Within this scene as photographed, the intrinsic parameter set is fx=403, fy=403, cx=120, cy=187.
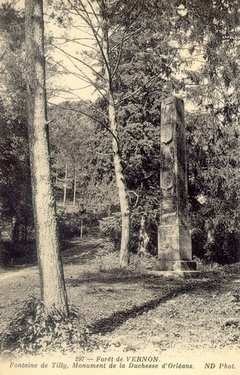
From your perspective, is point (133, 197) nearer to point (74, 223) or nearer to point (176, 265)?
point (176, 265)

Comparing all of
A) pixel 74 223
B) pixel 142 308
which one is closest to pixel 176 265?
pixel 142 308

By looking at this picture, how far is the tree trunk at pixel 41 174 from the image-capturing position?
16.8 ft

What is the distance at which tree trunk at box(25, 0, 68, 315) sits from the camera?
5.12 metres

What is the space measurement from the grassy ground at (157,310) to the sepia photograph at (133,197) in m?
0.03

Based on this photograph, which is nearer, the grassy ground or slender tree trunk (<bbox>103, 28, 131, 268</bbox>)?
the grassy ground

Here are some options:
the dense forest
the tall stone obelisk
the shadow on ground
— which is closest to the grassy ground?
the shadow on ground

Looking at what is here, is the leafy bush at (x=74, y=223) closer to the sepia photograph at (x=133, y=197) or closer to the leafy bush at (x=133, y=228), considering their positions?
the sepia photograph at (x=133, y=197)

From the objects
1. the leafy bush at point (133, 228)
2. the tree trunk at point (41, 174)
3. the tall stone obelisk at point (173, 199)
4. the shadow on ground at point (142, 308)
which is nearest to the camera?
the tree trunk at point (41, 174)

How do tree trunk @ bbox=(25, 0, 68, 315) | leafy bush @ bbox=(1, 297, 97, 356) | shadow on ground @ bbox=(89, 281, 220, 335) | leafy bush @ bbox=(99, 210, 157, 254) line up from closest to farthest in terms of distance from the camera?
leafy bush @ bbox=(1, 297, 97, 356), tree trunk @ bbox=(25, 0, 68, 315), shadow on ground @ bbox=(89, 281, 220, 335), leafy bush @ bbox=(99, 210, 157, 254)

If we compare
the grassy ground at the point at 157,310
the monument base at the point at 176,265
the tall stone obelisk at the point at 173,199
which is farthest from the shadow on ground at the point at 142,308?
the tall stone obelisk at the point at 173,199

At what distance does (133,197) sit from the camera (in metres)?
18.9

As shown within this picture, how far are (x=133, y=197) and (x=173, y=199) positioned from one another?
8.27m

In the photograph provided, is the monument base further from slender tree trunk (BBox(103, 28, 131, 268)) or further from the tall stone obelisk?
slender tree trunk (BBox(103, 28, 131, 268))

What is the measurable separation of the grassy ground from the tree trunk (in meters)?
0.65
